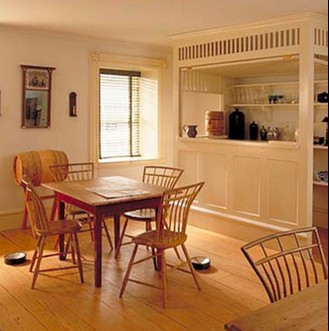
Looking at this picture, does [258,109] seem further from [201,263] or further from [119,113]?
[201,263]

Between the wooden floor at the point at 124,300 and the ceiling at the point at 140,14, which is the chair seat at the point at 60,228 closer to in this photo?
the wooden floor at the point at 124,300

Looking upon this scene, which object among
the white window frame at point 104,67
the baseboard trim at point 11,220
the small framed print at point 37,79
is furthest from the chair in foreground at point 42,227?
the white window frame at point 104,67

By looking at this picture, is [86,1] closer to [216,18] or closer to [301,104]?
[216,18]

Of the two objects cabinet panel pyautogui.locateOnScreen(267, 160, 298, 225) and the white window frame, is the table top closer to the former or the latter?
cabinet panel pyautogui.locateOnScreen(267, 160, 298, 225)

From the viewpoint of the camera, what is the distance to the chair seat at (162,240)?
3195 millimetres

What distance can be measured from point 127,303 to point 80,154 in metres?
2.85

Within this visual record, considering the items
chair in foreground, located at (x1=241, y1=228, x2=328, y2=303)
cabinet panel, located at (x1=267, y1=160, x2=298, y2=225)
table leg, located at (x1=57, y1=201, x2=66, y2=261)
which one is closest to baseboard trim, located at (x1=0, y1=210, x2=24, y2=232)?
table leg, located at (x1=57, y1=201, x2=66, y2=261)

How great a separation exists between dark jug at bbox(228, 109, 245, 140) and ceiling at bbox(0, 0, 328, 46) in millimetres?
1506

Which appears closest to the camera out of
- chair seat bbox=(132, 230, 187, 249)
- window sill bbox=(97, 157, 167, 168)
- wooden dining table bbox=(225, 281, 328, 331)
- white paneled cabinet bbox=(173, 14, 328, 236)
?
wooden dining table bbox=(225, 281, 328, 331)

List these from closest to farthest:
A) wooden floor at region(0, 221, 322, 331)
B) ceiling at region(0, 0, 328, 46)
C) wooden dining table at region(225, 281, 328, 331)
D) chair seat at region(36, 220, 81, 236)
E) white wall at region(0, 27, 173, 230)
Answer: wooden dining table at region(225, 281, 328, 331) → wooden floor at region(0, 221, 322, 331) → chair seat at region(36, 220, 81, 236) → ceiling at region(0, 0, 328, 46) → white wall at region(0, 27, 173, 230)

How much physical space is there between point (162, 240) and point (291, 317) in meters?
1.90

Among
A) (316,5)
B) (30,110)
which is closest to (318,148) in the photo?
(316,5)

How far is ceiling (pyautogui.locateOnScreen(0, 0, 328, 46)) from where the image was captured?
375 cm

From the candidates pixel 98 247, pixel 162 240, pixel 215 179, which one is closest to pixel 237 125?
pixel 215 179
